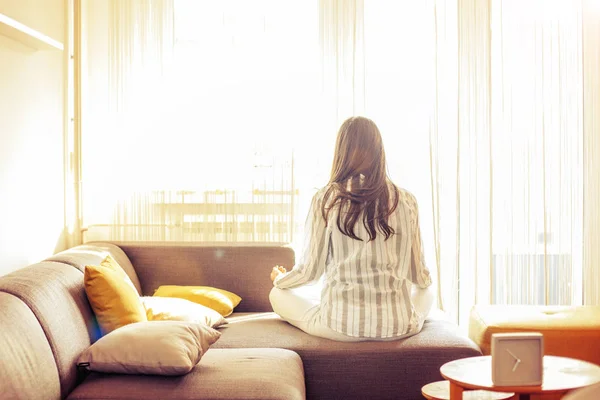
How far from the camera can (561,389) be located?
207 centimetres

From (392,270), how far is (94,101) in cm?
204

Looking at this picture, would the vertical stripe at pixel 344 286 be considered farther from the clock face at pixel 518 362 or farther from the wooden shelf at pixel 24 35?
the wooden shelf at pixel 24 35

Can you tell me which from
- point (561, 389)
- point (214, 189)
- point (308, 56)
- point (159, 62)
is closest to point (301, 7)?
point (308, 56)

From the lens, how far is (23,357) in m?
2.12

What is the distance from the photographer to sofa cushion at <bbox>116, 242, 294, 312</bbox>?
149 inches

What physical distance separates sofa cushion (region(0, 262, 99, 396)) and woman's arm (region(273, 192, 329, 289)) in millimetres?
813

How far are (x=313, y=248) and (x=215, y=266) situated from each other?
2.89ft

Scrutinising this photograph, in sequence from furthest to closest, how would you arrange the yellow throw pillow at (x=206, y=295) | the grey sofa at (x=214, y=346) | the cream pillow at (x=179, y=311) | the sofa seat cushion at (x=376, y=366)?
1. the yellow throw pillow at (x=206, y=295)
2. the cream pillow at (x=179, y=311)
3. the sofa seat cushion at (x=376, y=366)
4. the grey sofa at (x=214, y=346)

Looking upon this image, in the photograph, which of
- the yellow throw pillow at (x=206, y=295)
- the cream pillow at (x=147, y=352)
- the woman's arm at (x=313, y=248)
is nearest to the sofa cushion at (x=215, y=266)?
the yellow throw pillow at (x=206, y=295)

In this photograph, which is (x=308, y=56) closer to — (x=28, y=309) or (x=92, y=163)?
(x=92, y=163)

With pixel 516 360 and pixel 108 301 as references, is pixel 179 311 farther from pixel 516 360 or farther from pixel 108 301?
pixel 516 360

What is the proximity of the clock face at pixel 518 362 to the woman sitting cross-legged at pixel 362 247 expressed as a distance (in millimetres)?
889

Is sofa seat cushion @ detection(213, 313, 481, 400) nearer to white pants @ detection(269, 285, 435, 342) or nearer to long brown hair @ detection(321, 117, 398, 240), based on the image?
white pants @ detection(269, 285, 435, 342)

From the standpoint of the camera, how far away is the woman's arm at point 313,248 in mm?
3047
